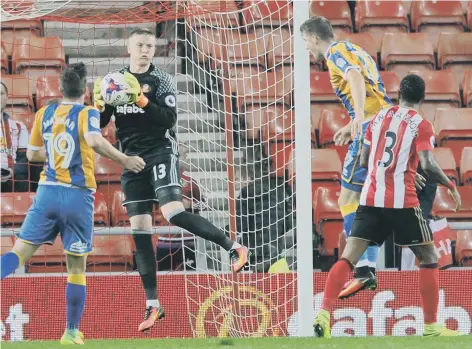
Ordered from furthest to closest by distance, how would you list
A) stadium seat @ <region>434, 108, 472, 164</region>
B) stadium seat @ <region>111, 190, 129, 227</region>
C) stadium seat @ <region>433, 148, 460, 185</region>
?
stadium seat @ <region>434, 108, 472, 164</region>
stadium seat @ <region>433, 148, 460, 185</region>
stadium seat @ <region>111, 190, 129, 227</region>

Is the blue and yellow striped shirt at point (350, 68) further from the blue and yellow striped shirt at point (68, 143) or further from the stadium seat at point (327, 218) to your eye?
the stadium seat at point (327, 218)

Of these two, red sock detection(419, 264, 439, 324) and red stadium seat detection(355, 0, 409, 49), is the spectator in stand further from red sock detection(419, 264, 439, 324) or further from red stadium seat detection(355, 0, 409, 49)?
red stadium seat detection(355, 0, 409, 49)

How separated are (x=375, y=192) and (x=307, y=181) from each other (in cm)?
63

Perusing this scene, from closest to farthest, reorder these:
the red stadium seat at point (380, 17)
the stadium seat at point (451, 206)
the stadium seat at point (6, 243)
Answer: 1. the stadium seat at point (6, 243)
2. the stadium seat at point (451, 206)
3. the red stadium seat at point (380, 17)

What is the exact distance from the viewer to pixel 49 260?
9.38m

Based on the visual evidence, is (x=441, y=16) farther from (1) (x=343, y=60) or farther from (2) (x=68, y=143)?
(2) (x=68, y=143)

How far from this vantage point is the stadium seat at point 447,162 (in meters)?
10.0

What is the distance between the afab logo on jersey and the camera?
24.6ft

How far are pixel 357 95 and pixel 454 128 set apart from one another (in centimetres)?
370

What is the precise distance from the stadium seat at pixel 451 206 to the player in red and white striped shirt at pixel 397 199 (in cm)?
286

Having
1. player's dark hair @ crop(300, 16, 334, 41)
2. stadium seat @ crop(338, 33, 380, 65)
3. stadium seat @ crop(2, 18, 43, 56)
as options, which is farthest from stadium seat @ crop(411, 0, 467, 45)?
player's dark hair @ crop(300, 16, 334, 41)

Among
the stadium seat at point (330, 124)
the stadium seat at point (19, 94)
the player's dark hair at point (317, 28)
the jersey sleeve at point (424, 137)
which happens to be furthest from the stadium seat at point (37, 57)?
the jersey sleeve at point (424, 137)

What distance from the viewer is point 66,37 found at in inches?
464

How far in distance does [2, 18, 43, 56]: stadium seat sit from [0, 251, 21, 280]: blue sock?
14.7 feet
